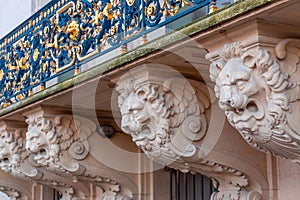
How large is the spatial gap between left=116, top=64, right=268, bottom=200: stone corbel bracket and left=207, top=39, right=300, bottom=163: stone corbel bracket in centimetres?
79

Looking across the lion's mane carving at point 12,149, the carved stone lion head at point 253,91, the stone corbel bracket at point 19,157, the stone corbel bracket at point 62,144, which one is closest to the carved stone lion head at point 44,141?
the stone corbel bracket at point 62,144

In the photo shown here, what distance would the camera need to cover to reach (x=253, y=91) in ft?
11.0

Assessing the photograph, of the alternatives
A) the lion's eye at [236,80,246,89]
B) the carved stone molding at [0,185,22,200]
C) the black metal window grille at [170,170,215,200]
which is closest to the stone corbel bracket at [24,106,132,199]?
the black metal window grille at [170,170,215,200]

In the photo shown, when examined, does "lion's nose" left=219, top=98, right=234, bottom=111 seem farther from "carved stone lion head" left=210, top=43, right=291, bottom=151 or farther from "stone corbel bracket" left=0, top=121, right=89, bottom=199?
"stone corbel bracket" left=0, top=121, right=89, bottom=199

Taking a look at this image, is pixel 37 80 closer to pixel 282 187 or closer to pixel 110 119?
pixel 110 119

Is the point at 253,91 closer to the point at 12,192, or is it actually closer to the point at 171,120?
the point at 171,120

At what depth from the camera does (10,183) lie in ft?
24.7

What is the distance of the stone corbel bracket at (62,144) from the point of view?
5.70 metres

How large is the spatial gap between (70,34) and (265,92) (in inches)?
99.8

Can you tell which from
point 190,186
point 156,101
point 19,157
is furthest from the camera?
point 19,157

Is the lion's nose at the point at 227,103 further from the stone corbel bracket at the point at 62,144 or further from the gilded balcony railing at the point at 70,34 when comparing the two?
the stone corbel bracket at the point at 62,144

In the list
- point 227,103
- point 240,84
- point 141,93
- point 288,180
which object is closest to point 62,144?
point 141,93

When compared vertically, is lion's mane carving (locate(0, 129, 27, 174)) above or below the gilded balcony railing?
below

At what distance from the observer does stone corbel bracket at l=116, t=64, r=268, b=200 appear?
4.23m
